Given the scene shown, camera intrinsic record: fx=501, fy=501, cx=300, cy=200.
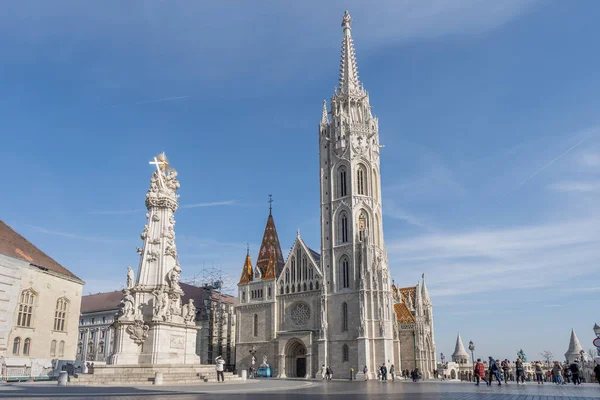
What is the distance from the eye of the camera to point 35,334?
35562mm

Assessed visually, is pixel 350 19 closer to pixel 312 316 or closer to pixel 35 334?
pixel 312 316

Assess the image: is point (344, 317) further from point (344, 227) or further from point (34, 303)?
point (34, 303)

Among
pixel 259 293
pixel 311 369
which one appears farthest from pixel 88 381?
pixel 259 293

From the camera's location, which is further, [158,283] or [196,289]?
[196,289]

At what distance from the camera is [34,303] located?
35781mm

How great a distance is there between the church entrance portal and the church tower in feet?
11.9

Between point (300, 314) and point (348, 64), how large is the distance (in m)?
32.0

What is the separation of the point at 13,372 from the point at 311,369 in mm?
29333

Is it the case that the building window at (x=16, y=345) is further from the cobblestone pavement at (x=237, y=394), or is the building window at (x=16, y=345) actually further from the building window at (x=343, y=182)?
the building window at (x=343, y=182)

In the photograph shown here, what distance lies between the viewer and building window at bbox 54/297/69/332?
37.8m

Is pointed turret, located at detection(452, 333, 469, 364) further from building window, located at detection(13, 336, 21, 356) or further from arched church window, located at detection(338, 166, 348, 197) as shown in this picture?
building window, located at detection(13, 336, 21, 356)

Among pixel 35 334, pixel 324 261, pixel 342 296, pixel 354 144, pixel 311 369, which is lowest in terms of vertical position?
pixel 311 369

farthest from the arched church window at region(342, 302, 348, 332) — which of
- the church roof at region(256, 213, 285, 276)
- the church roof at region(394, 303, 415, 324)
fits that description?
the church roof at region(394, 303, 415, 324)

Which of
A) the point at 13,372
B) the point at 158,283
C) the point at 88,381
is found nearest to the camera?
the point at 88,381
